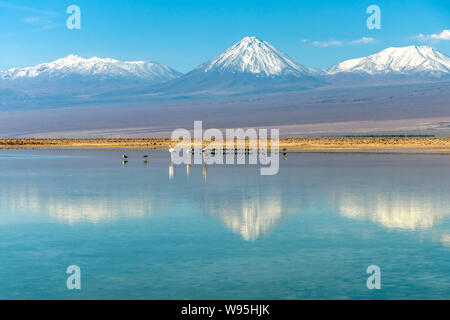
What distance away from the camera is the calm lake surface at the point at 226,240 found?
1194 centimetres

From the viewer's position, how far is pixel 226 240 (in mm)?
15891

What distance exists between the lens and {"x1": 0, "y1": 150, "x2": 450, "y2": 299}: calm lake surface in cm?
1194

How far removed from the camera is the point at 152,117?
19550 centimetres

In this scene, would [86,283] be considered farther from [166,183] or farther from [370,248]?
[166,183]

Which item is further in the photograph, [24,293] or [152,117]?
[152,117]

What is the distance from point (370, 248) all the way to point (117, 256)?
531cm
